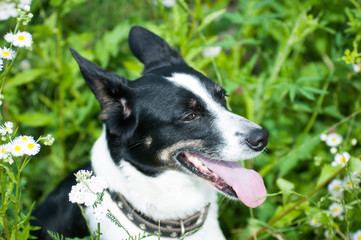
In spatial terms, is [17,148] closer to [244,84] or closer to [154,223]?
[154,223]

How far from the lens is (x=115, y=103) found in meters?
2.53

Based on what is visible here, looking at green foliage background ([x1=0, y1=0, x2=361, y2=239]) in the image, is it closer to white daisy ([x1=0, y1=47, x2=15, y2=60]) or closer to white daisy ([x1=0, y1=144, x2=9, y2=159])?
white daisy ([x1=0, y1=47, x2=15, y2=60])

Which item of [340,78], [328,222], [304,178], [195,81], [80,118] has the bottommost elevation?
[304,178]

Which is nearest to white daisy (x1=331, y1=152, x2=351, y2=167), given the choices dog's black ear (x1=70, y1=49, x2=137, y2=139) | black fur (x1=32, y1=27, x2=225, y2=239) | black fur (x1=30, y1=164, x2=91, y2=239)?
black fur (x1=32, y1=27, x2=225, y2=239)

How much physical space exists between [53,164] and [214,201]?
5.96 ft

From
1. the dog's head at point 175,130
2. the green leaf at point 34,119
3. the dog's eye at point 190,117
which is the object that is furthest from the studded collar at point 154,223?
the green leaf at point 34,119

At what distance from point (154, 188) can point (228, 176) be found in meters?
0.45

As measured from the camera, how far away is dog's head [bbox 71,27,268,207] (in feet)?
7.98

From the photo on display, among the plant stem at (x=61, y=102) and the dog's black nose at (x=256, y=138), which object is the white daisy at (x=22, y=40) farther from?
the plant stem at (x=61, y=102)

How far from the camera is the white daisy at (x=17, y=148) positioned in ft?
5.61

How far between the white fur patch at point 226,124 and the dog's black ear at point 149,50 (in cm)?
37

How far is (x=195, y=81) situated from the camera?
259 cm

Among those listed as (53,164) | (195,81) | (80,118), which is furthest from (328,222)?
(53,164)

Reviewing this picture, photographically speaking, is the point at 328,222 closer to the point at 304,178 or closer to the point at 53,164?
the point at 304,178
